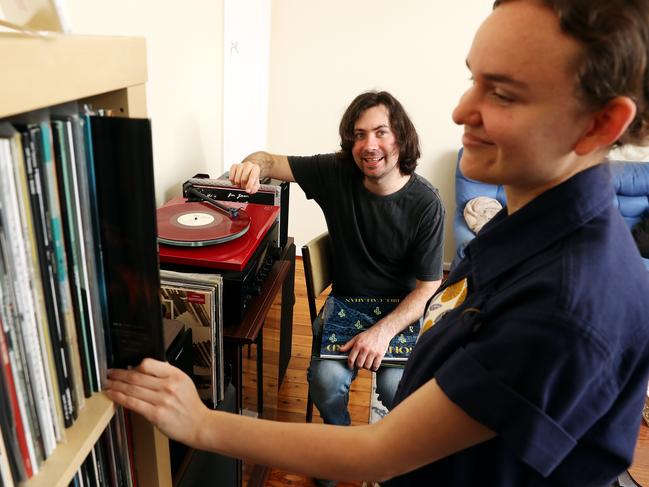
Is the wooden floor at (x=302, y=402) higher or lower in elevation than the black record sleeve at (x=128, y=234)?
lower

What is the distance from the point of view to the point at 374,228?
5.82ft

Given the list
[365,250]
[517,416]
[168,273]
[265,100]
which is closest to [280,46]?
[265,100]

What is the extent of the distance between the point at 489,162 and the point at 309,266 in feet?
3.67

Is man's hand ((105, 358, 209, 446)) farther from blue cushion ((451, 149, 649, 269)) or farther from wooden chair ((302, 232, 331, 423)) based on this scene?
blue cushion ((451, 149, 649, 269))

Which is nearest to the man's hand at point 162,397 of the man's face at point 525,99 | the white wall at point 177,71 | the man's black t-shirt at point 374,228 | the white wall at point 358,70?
the man's face at point 525,99

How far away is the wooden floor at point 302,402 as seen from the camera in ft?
5.85

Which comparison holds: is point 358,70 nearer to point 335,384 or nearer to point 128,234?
point 335,384

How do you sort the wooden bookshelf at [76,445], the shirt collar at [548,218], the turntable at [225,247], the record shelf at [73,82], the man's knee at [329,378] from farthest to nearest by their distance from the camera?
the man's knee at [329,378], the turntable at [225,247], the shirt collar at [548,218], the wooden bookshelf at [76,445], the record shelf at [73,82]

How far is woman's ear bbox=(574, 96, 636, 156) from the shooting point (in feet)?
1.77

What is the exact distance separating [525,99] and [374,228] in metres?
1.22

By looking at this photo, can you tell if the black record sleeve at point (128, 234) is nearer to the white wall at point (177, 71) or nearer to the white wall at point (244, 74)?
the white wall at point (177, 71)

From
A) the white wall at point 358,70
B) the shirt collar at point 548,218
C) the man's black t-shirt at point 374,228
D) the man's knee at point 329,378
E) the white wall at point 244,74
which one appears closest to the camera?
the shirt collar at point 548,218

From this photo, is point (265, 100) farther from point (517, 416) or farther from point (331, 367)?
point (517, 416)

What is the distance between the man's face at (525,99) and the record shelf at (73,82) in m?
0.42
